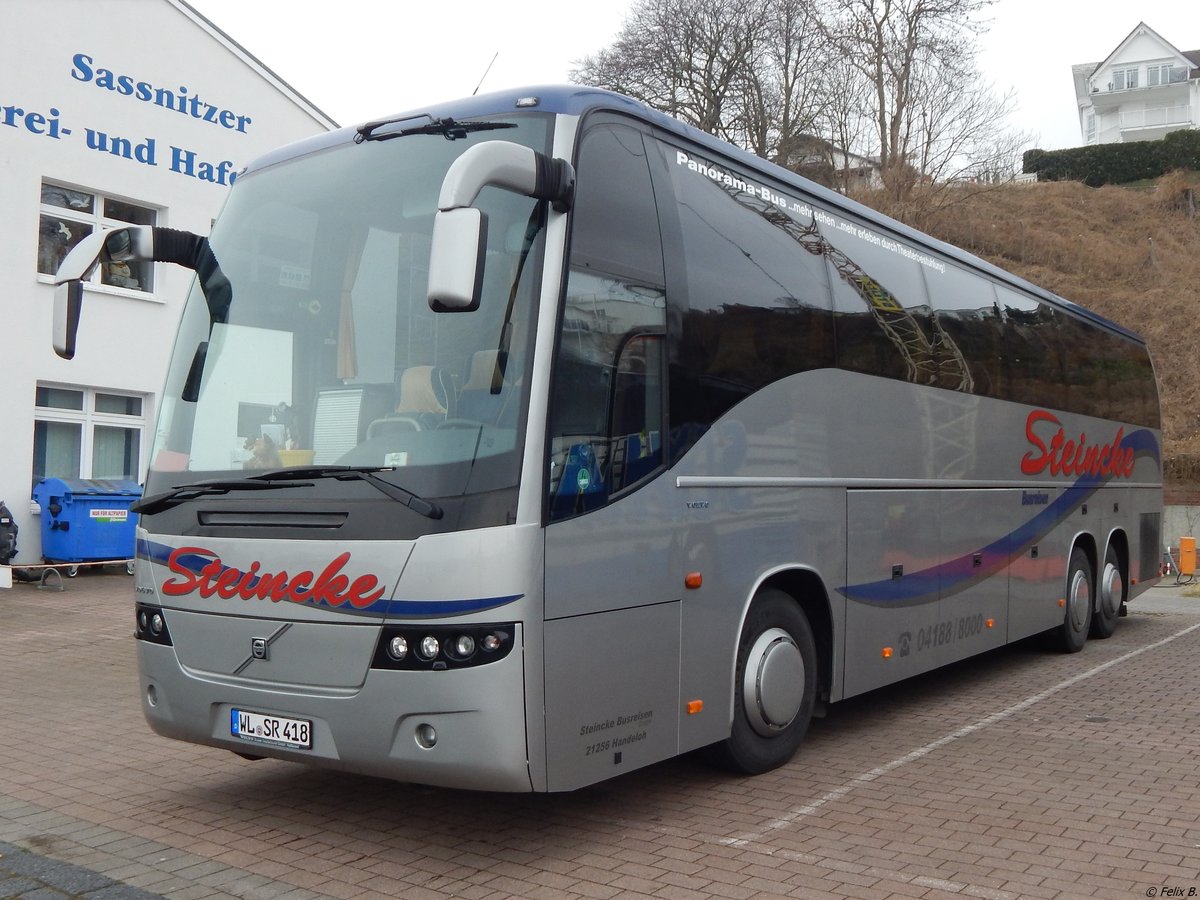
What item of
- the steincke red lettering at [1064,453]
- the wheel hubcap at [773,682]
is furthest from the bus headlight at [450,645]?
the steincke red lettering at [1064,453]

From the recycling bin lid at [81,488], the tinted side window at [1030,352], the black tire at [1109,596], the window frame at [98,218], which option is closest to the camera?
the tinted side window at [1030,352]

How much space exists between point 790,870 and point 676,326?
2.58m

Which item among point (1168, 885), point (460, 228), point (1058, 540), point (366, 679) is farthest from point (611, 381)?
point (1058, 540)

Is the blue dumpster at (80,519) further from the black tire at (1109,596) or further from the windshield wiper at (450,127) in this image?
the black tire at (1109,596)

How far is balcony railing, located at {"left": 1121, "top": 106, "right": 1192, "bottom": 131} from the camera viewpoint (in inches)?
2953

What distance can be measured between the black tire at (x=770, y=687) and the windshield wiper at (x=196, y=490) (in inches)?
102

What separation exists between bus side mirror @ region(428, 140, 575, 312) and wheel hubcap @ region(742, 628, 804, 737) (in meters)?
2.87

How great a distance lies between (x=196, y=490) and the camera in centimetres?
542

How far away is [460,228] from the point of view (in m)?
4.33

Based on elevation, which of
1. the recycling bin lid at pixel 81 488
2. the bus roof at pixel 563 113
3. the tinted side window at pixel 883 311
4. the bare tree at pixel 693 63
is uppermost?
the bare tree at pixel 693 63

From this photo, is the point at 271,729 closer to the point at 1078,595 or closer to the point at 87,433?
the point at 1078,595

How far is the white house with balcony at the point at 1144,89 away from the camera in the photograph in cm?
7475

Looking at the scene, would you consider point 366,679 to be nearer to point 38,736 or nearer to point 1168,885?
point 1168,885

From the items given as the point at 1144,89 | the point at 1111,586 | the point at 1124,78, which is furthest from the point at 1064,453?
the point at 1124,78
